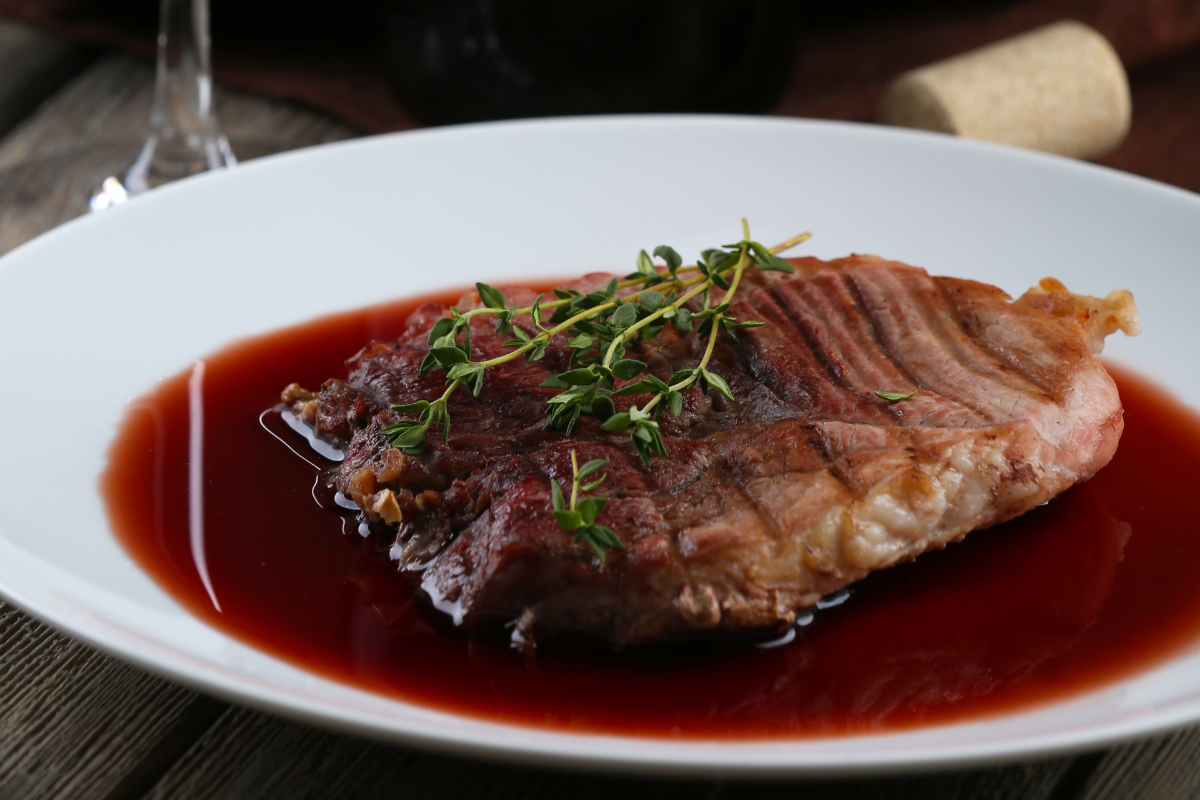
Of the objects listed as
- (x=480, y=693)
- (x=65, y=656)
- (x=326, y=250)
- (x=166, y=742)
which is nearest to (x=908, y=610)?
(x=480, y=693)

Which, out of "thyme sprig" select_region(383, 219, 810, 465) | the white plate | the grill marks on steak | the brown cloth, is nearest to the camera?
the grill marks on steak

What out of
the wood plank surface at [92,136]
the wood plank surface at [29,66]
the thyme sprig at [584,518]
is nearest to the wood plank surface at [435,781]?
the thyme sprig at [584,518]

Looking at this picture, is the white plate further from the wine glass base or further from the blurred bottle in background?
the wine glass base

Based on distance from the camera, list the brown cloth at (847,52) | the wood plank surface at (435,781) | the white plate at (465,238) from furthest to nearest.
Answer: the brown cloth at (847,52) → the white plate at (465,238) → the wood plank surface at (435,781)

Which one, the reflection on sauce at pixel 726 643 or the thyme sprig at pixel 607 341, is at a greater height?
the thyme sprig at pixel 607 341

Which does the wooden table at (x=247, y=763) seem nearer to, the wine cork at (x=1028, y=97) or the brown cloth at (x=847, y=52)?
the wine cork at (x=1028, y=97)

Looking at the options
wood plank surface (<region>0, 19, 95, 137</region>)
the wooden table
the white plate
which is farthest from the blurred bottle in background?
the wooden table

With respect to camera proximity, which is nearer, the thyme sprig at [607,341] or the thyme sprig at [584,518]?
the thyme sprig at [584,518]

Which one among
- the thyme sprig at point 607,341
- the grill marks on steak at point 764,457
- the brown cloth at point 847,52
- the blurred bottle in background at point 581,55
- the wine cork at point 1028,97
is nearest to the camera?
the grill marks on steak at point 764,457
